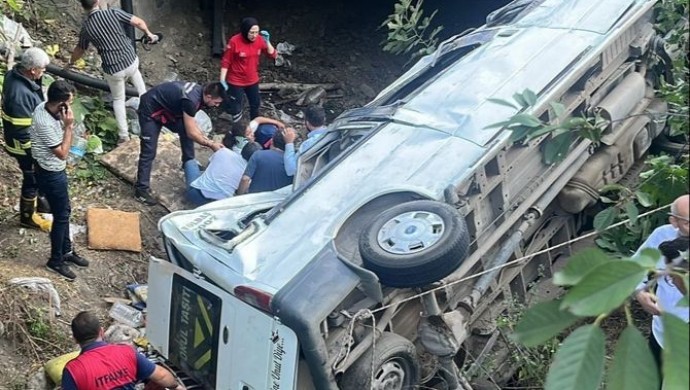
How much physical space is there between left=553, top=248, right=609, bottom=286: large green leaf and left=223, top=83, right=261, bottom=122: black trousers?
6.78 metres

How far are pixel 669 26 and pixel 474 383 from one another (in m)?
2.95

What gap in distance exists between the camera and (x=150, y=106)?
7059 mm

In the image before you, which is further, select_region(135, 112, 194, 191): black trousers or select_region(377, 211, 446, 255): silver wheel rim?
select_region(135, 112, 194, 191): black trousers

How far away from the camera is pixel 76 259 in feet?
21.3

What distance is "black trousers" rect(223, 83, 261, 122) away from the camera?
27.4 ft

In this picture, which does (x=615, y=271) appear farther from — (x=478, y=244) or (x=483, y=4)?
(x=483, y=4)

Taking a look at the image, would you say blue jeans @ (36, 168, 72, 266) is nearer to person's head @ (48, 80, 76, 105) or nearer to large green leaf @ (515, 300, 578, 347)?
person's head @ (48, 80, 76, 105)

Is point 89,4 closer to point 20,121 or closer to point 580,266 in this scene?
point 20,121

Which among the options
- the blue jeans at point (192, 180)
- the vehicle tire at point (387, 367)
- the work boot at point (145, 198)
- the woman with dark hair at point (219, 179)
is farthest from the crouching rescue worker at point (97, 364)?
the work boot at point (145, 198)

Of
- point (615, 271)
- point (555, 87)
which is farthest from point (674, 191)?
point (615, 271)

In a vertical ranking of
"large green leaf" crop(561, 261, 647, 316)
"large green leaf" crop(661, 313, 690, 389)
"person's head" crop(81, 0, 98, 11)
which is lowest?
"person's head" crop(81, 0, 98, 11)

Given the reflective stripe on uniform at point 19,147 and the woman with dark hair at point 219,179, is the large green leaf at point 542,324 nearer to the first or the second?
the reflective stripe on uniform at point 19,147

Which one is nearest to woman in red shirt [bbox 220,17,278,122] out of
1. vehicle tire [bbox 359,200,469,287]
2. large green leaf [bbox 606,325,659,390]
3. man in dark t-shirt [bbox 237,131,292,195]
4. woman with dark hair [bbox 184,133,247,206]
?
woman with dark hair [bbox 184,133,247,206]

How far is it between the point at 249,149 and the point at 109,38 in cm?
160
